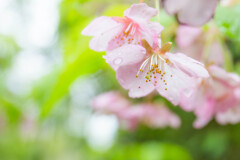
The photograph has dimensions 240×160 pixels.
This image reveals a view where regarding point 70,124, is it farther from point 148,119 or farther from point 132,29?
point 132,29

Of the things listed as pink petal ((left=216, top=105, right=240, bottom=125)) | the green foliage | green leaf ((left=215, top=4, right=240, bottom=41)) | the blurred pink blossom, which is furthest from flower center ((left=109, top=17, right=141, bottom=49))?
the green foliage

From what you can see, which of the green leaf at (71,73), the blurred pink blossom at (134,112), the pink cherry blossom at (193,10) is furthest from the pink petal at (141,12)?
the blurred pink blossom at (134,112)

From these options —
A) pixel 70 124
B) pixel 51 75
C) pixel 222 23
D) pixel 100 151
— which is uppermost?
pixel 222 23

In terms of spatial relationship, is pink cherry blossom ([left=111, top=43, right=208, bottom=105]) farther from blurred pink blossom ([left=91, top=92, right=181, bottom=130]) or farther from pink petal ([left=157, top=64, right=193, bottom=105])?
blurred pink blossom ([left=91, top=92, right=181, bottom=130])

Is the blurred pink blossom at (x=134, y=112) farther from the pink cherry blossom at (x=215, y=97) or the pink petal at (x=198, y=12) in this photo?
the pink petal at (x=198, y=12)

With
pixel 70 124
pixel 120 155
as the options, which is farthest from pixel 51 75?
pixel 70 124

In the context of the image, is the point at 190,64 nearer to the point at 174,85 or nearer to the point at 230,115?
the point at 174,85

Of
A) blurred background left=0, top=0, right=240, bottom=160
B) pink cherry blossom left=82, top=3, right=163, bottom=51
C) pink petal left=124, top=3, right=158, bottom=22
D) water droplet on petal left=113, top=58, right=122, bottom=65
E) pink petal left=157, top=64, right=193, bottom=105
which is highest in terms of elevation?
pink petal left=124, top=3, right=158, bottom=22
